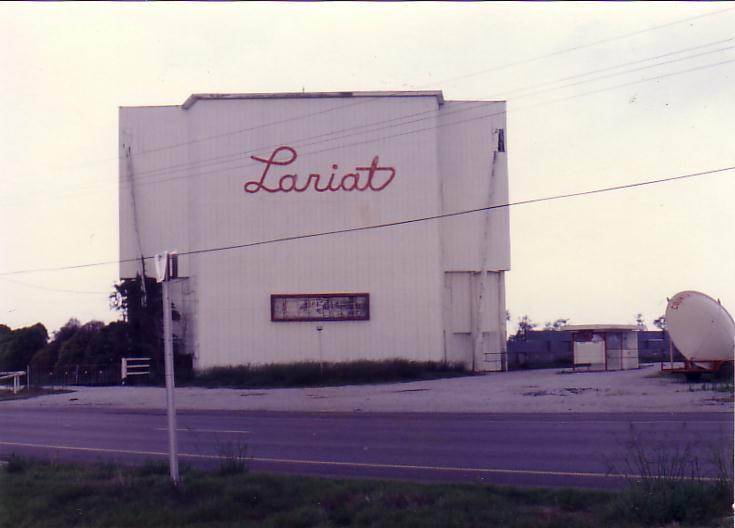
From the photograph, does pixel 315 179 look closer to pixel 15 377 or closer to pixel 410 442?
pixel 15 377

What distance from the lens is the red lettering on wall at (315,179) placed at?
4372 cm

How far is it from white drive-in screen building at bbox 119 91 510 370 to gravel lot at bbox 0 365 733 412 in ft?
16.4

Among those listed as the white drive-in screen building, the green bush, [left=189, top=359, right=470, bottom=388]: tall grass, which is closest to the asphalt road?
[left=189, top=359, right=470, bottom=388]: tall grass

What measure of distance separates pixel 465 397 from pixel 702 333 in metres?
8.75

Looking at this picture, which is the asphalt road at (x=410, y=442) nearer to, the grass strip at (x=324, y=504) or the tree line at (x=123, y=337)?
the grass strip at (x=324, y=504)

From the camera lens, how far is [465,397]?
1164 inches

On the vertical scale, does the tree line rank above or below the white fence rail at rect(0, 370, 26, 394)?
above

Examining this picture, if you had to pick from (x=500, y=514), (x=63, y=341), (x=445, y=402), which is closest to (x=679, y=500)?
(x=500, y=514)

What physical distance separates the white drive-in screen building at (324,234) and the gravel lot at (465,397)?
196 inches

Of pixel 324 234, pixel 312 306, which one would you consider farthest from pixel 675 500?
pixel 324 234

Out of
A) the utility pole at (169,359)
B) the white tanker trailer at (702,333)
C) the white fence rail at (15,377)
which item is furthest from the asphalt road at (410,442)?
the white fence rail at (15,377)

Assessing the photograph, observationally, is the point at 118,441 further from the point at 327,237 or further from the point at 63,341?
the point at 63,341

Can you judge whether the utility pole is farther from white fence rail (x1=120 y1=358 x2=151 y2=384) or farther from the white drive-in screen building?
white fence rail (x1=120 y1=358 x2=151 y2=384)

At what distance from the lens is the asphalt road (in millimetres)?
12352
